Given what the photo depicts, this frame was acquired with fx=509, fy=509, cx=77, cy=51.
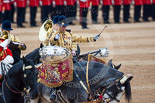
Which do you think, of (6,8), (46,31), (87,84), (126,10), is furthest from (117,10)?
(87,84)

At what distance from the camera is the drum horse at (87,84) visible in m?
7.80

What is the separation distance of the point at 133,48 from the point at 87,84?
320 inches

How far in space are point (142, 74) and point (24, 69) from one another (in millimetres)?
5256

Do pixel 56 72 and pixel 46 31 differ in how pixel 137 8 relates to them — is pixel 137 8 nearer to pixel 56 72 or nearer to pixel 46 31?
pixel 46 31

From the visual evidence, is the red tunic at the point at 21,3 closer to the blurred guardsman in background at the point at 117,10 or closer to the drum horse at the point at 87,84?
the blurred guardsman in background at the point at 117,10

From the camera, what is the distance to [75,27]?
19312mm

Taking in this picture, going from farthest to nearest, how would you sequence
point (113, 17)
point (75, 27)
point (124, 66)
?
1. point (113, 17)
2. point (75, 27)
3. point (124, 66)

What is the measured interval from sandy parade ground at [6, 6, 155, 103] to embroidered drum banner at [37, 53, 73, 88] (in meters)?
2.18

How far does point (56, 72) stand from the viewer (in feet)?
26.0

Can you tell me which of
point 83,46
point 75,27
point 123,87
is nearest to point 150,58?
point 83,46

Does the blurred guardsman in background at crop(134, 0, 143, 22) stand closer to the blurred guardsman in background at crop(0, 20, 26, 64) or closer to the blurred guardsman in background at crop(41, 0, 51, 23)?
the blurred guardsman in background at crop(41, 0, 51, 23)

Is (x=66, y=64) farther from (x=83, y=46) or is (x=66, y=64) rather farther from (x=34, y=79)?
(x=83, y=46)

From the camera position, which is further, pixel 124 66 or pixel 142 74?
pixel 124 66

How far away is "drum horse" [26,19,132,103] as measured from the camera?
7805 mm
